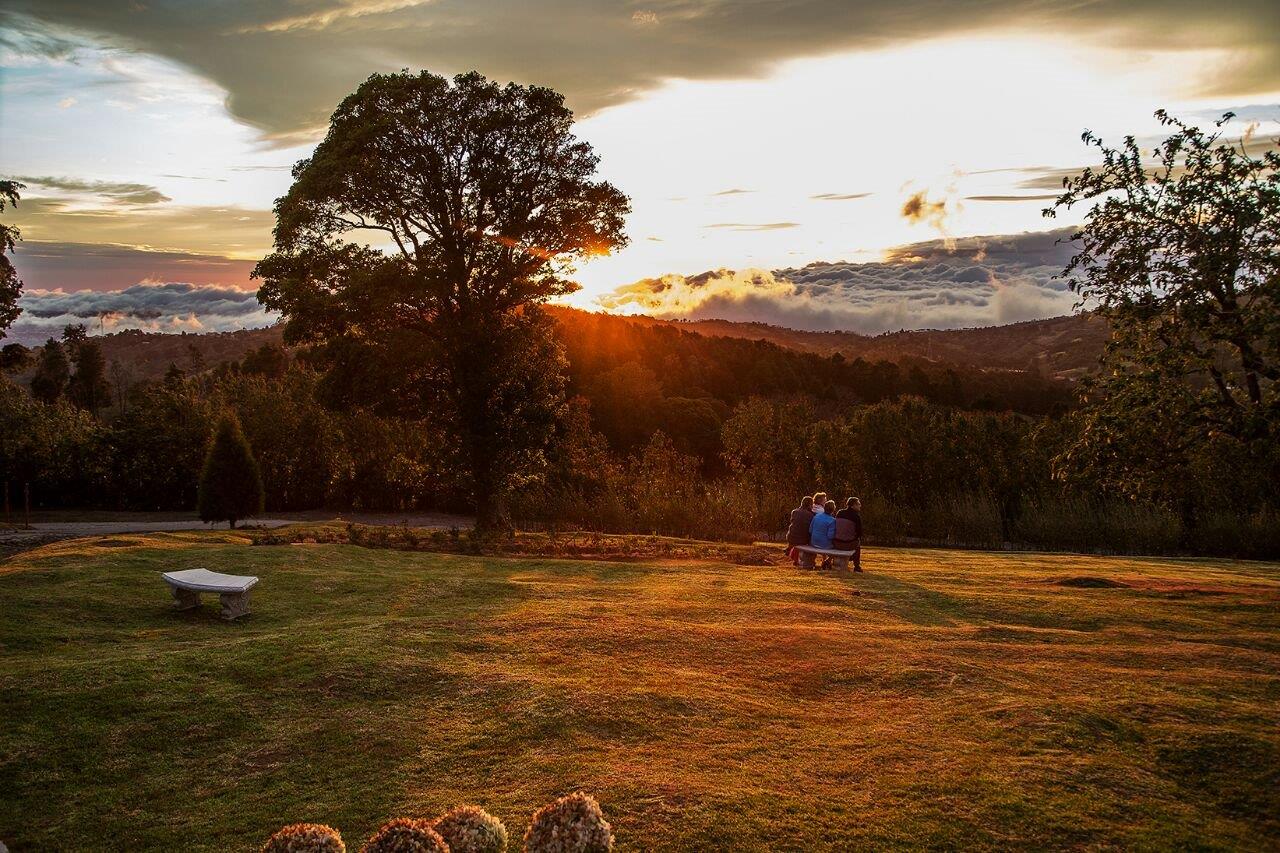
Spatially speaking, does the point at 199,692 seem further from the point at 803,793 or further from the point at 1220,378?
the point at 1220,378

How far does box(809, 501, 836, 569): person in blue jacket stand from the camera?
16.3 m

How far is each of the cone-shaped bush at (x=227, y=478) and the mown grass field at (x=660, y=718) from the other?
12073 mm

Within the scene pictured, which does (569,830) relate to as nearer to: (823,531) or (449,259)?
(823,531)

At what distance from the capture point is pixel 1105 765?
19.4 ft

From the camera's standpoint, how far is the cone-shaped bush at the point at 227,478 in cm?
2377

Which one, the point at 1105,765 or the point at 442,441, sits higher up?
the point at 442,441

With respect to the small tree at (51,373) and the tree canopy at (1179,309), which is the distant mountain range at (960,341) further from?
the tree canopy at (1179,309)

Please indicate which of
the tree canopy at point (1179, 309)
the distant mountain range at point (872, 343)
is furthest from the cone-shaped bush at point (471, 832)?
the distant mountain range at point (872, 343)

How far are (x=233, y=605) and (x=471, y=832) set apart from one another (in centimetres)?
781

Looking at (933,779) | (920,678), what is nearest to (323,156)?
A: (920,678)

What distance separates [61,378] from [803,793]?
86.0 meters

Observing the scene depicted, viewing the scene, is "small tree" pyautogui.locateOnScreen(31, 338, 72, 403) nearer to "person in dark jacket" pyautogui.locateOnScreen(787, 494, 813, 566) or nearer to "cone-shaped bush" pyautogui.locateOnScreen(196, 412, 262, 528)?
"cone-shaped bush" pyautogui.locateOnScreen(196, 412, 262, 528)

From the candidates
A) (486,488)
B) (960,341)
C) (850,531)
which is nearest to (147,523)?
(486,488)

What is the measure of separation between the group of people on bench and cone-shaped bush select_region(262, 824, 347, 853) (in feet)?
39.5
